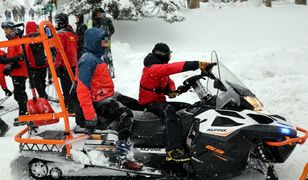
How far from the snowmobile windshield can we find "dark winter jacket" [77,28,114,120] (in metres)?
1.31

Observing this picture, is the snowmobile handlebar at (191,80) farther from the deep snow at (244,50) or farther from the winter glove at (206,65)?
the deep snow at (244,50)

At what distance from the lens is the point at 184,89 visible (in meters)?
5.56

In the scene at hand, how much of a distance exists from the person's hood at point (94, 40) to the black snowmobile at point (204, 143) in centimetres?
96

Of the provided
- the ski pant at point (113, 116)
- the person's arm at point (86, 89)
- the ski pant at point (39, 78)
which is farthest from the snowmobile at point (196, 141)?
the ski pant at point (39, 78)

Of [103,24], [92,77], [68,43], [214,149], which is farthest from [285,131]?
[103,24]

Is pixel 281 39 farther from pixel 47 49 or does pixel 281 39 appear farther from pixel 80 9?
pixel 47 49

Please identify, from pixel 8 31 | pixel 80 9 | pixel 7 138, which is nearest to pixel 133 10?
pixel 80 9

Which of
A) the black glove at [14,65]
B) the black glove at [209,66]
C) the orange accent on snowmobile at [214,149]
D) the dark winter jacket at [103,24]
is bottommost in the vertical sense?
the orange accent on snowmobile at [214,149]

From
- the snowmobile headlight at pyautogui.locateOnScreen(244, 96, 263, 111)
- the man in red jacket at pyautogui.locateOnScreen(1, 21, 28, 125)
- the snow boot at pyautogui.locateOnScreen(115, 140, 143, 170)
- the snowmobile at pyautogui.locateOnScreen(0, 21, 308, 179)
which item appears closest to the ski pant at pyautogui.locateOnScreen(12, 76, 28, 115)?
the man in red jacket at pyautogui.locateOnScreen(1, 21, 28, 125)

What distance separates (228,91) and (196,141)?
0.67 metres

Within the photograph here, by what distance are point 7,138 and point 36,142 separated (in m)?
2.10

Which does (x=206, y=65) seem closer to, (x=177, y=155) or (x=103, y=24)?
(x=177, y=155)

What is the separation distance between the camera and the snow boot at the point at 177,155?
4.54 metres

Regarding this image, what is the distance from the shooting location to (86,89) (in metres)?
4.56
